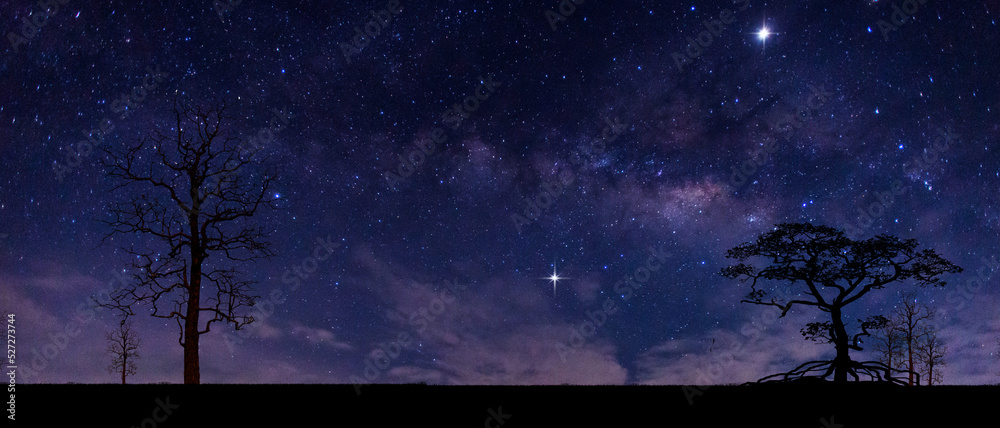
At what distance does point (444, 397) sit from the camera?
8.48 m

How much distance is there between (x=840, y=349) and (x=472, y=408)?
11.3m

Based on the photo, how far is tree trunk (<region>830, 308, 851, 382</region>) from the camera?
→ 1326 centimetres

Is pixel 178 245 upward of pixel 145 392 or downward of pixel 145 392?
upward

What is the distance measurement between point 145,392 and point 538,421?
6.02 m

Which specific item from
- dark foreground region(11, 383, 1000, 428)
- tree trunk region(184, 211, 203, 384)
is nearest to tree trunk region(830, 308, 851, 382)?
dark foreground region(11, 383, 1000, 428)

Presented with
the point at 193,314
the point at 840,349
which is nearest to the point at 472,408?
the point at 193,314

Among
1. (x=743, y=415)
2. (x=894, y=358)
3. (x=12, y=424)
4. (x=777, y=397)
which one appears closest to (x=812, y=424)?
(x=743, y=415)

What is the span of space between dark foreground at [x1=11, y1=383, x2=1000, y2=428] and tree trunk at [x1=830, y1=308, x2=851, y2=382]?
4.08 m

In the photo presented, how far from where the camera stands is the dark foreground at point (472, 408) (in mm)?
6273

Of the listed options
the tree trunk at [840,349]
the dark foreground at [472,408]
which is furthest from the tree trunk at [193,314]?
the tree trunk at [840,349]

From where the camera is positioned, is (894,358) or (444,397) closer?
(444,397)

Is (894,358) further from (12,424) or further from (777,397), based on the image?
(12,424)

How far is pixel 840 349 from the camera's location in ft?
44.8

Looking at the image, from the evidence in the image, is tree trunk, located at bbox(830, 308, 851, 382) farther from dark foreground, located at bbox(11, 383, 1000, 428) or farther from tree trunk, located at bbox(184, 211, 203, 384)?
tree trunk, located at bbox(184, 211, 203, 384)
